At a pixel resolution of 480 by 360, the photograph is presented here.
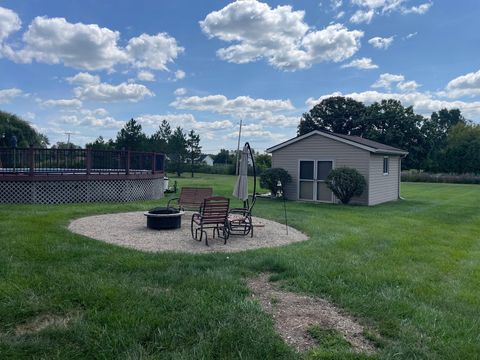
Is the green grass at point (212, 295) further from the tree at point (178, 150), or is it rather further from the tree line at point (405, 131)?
the tree line at point (405, 131)

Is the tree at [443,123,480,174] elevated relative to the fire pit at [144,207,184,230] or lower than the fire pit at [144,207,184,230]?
elevated

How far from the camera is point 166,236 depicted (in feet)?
24.3

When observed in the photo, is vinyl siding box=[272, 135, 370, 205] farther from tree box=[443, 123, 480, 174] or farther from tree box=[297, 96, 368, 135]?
tree box=[443, 123, 480, 174]

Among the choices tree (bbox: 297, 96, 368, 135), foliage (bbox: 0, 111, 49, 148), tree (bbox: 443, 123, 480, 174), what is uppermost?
tree (bbox: 297, 96, 368, 135)

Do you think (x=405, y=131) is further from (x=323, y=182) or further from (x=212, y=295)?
(x=212, y=295)

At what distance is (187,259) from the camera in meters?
5.45

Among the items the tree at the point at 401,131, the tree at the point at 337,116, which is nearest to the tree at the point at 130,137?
the tree at the point at 337,116

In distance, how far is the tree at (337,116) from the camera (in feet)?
158

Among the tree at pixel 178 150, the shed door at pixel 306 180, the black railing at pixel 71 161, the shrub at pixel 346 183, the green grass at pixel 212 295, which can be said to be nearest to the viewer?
the green grass at pixel 212 295

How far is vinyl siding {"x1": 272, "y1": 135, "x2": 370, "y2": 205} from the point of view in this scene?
15.1 m

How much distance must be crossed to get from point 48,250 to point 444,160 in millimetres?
46541

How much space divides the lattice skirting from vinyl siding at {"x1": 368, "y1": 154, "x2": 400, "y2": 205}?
8.98m

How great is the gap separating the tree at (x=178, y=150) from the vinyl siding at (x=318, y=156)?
28232 mm

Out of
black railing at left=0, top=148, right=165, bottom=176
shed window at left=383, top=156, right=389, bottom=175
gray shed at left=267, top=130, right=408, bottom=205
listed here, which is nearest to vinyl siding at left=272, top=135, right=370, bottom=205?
gray shed at left=267, top=130, right=408, bottom=205
